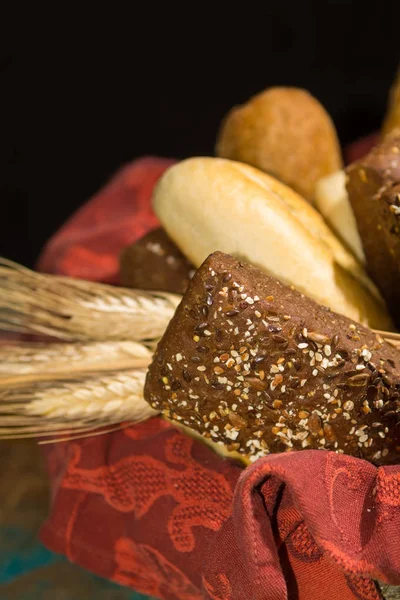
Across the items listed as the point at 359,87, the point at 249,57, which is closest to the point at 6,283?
the point at 249,57

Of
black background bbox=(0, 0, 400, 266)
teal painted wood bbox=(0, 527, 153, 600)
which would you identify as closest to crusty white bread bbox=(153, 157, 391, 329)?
teal painted wood bbox=(0, 527, 153, 600)

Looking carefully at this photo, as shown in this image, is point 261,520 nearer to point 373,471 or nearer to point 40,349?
point 373,471

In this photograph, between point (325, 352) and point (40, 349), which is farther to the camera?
point (40, 349)

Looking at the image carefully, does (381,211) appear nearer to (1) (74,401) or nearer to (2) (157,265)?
(2) (157,265)

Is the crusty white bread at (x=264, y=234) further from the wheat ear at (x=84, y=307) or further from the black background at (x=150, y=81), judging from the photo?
the black background at (x=150, y=81)

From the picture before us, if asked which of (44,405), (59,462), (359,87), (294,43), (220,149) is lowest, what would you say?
(59,462)

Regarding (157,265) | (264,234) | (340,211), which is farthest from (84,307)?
(340,211)
